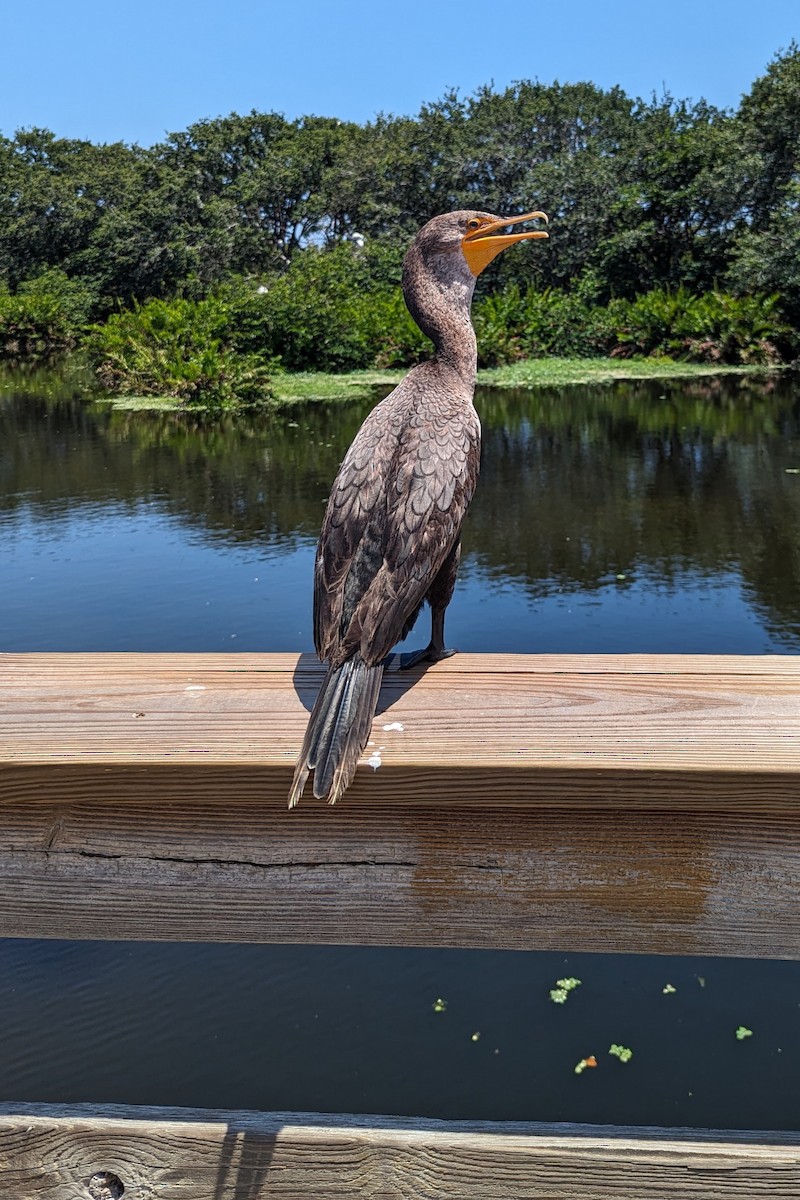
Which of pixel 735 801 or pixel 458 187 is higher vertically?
pixel 458 187

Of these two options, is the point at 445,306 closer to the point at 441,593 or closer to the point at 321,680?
the point at 441,593

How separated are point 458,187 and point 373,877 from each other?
3340 centimetres

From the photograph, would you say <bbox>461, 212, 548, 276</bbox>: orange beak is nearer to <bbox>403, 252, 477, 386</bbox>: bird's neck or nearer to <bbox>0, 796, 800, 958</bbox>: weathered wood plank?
<bbox>403, 252, 477, 386</bbox>: bird's neck

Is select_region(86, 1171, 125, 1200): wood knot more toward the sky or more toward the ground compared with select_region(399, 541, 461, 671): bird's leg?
more toward the ground

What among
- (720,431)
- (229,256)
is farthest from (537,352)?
(229,256)

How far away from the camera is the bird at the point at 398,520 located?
145 centimetres

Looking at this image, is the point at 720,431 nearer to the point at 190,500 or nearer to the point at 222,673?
the point at 190,500

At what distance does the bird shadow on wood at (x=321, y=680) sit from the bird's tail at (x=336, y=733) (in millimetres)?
13

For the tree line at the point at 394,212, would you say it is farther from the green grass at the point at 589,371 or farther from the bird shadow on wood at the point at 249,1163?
the bird shadow on wood at the point at 249,1163

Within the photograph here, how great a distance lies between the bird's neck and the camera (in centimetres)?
250

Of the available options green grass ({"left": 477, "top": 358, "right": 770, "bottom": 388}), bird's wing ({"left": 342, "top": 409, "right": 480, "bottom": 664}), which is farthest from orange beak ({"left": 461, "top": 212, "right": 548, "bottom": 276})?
green grass ({"left": 477, "top": 358, "right": 770, "bottom": 388})

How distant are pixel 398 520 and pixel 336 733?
37.4 inches

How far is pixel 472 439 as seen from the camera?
216cm

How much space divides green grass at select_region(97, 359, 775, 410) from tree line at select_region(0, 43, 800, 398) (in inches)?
45.5
